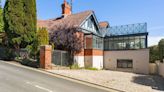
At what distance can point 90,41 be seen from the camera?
33.7 metres

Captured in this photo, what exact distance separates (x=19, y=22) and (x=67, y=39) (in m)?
6.04

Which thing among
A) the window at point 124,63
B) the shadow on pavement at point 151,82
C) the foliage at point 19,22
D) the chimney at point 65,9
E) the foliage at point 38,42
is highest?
the chimney at point 65,9

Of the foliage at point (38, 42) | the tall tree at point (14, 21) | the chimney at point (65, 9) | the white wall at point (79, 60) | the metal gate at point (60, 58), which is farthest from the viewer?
the chimney at point (65, 9)

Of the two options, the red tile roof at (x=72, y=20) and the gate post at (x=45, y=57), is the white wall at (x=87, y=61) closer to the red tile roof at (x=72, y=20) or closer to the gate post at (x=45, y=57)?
the red tile roof at (x=72, y=20)

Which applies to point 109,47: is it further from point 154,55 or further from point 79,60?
point 154,55

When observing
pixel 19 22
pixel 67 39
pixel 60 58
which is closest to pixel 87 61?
pixel 67 39

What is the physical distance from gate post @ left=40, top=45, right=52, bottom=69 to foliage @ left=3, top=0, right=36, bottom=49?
435 cm

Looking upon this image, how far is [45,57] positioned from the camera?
2392 centimetres

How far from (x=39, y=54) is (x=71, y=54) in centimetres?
690

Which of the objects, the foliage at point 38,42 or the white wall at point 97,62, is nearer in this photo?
the foliage at point 38,42

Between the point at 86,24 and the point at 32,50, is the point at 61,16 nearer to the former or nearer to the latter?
the point at 86,24

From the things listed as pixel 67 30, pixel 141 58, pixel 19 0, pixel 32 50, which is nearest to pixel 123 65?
pixel 141 58

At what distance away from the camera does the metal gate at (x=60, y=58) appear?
26795mm

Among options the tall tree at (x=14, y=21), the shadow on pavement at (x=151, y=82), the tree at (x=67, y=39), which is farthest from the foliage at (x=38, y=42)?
the shadow on pavement at (x=151, y=82)
